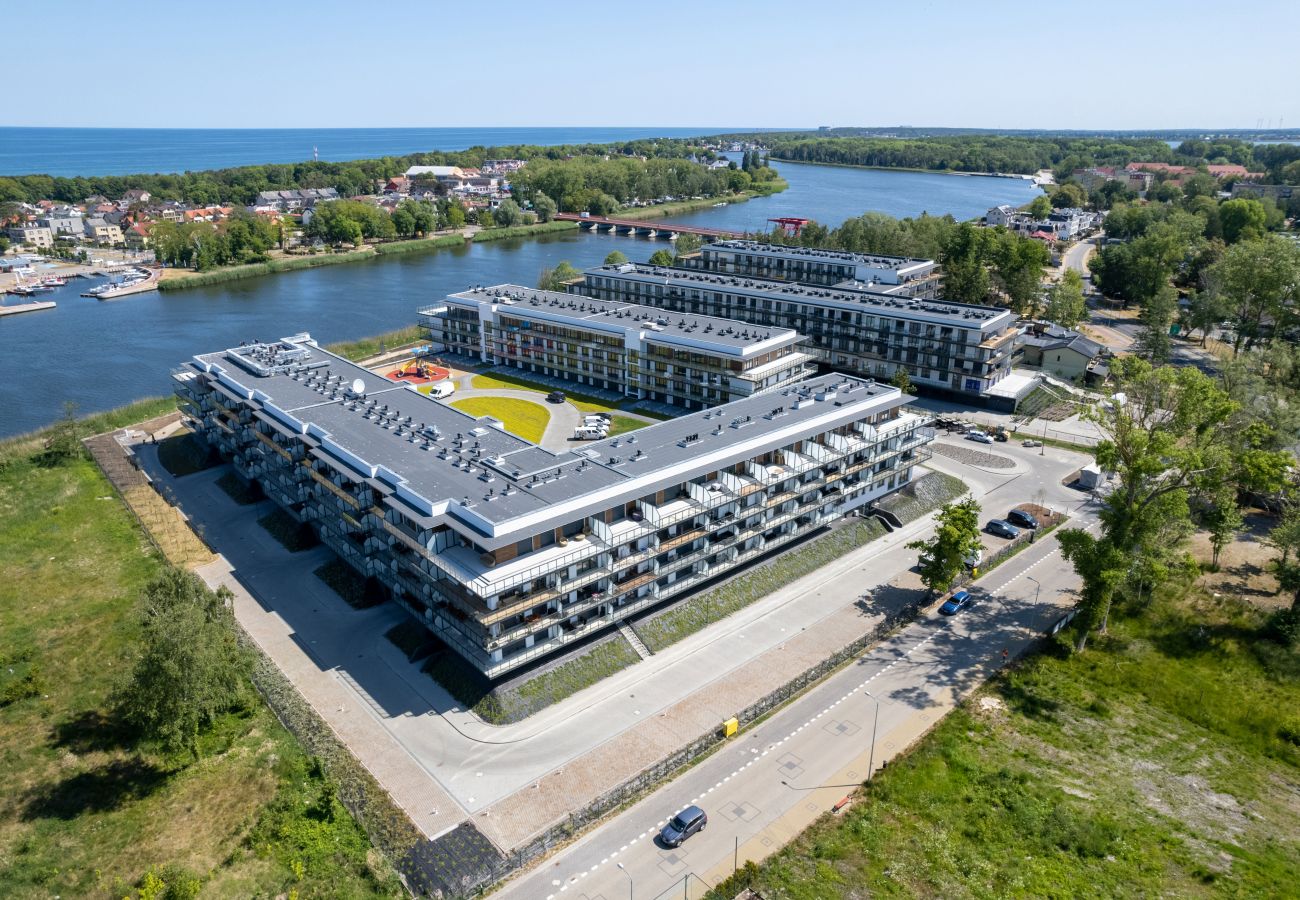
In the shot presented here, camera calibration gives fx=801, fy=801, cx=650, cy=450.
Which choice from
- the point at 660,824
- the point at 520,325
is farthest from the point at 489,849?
the point at 520,325

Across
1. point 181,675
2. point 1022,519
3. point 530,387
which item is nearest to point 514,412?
point 530,387

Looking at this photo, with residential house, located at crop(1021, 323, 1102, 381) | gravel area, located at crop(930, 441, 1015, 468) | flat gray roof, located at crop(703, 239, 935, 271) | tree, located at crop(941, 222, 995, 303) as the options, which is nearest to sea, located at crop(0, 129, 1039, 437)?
→ flat gray roof, located at crop(703, 239, 935, 271)

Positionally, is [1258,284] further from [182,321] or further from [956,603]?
[182,321]

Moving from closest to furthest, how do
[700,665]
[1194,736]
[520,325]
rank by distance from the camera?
1. [1194,736]
2. [700,665]
3. [520,325]

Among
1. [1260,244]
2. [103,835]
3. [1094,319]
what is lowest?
[103,835]

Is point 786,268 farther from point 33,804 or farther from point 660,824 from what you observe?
point 33,804

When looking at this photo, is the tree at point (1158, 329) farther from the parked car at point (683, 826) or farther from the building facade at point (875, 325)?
the parked car at point (683, 826)

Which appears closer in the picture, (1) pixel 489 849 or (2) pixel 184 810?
(1) pixel 489 849

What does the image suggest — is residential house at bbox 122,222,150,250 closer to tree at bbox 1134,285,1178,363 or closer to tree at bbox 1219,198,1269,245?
tree at bbox 1134,285,1178,363
